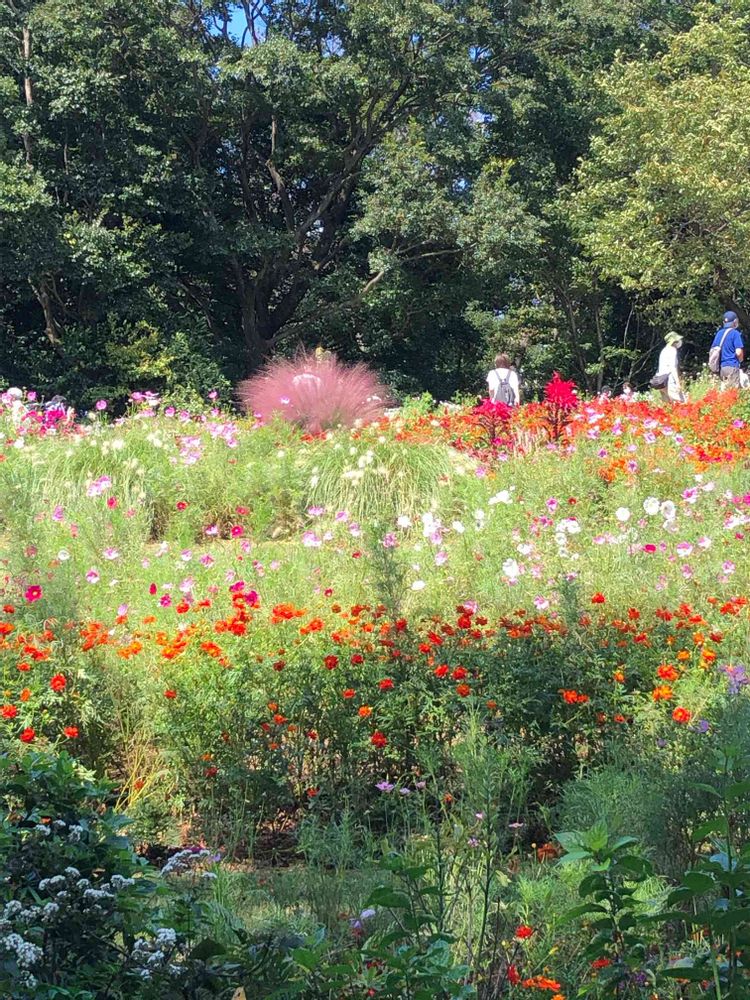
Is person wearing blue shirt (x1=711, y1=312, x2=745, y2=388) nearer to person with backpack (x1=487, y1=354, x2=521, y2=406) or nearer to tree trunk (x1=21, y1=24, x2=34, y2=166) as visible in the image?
person with backpack (x1=487, y1=354, x2=521, y2=406)

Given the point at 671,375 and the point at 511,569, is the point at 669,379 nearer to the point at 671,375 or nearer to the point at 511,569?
the point at 671,375

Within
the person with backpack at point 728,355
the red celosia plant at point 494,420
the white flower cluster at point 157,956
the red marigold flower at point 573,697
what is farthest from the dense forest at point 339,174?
the white flower cluster at point 157,956

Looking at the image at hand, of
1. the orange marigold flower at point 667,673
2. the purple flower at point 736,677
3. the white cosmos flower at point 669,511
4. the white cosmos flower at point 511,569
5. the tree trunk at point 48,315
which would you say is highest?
the tree trunk at point 48,315

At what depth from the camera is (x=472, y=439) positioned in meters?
8.62

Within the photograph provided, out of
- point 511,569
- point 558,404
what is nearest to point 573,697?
point 511,569

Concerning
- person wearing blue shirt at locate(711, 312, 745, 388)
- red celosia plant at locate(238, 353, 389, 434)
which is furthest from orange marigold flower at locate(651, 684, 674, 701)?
person wearing blue shirt at locate(711, 312, 745, 388)

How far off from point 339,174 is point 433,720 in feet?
62.7

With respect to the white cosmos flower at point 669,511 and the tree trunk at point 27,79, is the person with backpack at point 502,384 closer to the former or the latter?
the white cosmos flower at point 669,511

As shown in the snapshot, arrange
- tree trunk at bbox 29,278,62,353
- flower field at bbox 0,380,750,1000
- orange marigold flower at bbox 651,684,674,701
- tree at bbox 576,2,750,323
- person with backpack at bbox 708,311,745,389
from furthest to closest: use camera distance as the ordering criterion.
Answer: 1. tree trunk at bbox 29,278,62,353
2. tree at bbox 576,2,750,323
3. person with backpack at bbox 708,311,745,389
4. orange marigold flower at bbox 651,684,674,701
5. flower field at bbox 0,380,750,1000

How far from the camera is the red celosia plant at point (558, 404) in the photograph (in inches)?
319

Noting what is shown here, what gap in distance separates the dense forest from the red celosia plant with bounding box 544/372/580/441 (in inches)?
436

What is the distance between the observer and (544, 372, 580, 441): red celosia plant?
811 centimetres

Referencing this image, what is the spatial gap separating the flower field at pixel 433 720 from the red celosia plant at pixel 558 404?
52.2 inches

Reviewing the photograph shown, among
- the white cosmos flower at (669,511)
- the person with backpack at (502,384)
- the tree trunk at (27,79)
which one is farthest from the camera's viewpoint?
the tree trunk at (27,79)
